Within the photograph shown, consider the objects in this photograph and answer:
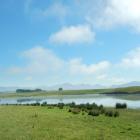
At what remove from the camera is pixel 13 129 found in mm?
24922

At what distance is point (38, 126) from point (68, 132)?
11.4ft

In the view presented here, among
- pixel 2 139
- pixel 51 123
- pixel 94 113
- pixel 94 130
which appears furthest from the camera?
pixel 94 113

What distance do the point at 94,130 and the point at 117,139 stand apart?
12.6 feet

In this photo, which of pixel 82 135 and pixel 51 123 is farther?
pixel 51 123

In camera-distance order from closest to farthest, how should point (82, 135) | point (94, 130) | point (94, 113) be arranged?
point (82, 135) < point (94, 130) < point (94, 113)

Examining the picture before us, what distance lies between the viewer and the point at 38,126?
26.7m

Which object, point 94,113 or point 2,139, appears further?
point 94,113

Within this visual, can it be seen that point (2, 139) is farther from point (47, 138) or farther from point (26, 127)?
point (26, 127)

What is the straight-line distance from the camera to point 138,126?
27391mm

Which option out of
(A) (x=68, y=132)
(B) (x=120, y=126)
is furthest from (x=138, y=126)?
(A) (x=68, y=132)

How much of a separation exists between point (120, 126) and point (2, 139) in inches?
414

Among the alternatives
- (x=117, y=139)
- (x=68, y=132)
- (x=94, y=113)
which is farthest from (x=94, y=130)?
(x=94, y=113)

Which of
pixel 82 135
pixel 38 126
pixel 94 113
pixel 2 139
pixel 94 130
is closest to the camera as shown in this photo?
pixel 2 139

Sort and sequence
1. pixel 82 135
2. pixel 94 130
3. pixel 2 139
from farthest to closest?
pixel 94 130 < pixel 82 135 < pixel 2 139
